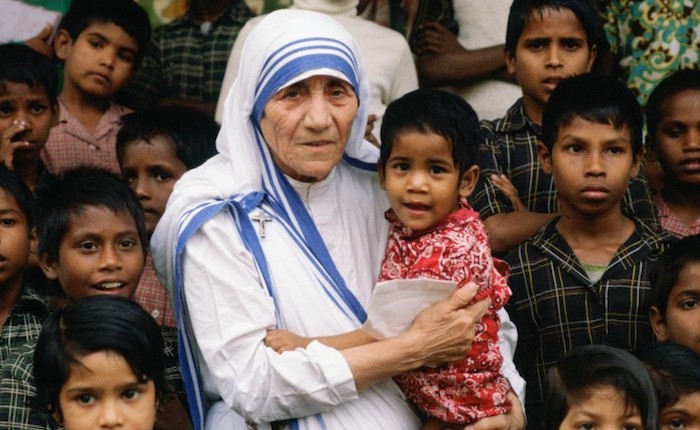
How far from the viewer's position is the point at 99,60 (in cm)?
600

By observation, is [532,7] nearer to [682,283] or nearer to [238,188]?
[682,283]

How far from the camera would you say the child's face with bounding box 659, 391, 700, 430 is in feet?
14.5

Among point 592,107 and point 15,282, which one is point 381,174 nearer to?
point 592,107

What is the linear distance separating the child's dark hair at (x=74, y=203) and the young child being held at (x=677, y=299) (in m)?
1.84

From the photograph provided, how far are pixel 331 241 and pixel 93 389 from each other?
0.88m

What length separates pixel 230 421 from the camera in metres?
4.26

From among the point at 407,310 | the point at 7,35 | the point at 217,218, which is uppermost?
the point at 7,35

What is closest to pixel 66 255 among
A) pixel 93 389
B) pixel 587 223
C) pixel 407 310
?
pixel 93 389

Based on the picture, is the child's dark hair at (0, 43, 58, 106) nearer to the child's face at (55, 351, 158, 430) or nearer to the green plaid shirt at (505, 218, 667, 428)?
the child's face at (55, 351, 158, 430)

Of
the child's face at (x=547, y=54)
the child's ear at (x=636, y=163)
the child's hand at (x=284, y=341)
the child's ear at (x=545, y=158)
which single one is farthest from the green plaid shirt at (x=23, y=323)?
the child's ear at (x=636, y=163)

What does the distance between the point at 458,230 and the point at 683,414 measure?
99cm

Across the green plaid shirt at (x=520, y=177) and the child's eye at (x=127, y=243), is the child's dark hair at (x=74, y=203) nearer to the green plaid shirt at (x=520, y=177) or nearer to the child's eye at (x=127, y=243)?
the child's eye at (x=127, y=243)

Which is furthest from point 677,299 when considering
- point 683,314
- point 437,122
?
point 437,122

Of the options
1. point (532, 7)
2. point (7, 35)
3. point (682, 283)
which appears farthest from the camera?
point (7, 35)
